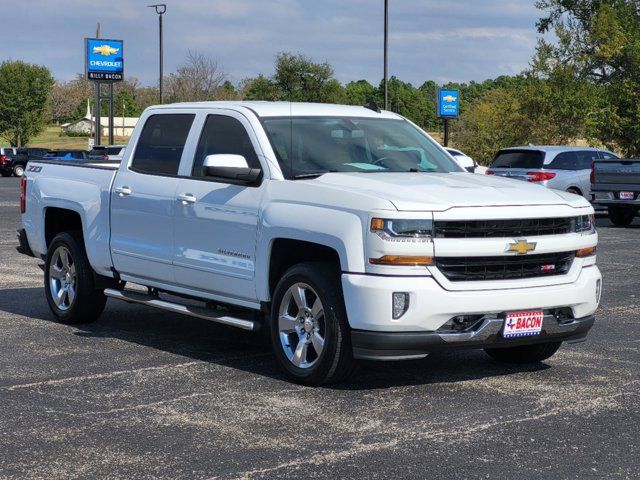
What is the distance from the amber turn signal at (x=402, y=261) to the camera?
6918 mm

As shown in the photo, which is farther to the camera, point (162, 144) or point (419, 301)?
point (162, 144)

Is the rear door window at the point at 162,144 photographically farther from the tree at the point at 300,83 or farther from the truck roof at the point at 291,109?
the tree at the point at 300,83

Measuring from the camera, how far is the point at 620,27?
45.4 meters

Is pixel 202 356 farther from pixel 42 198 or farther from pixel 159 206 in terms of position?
pixel 42 198

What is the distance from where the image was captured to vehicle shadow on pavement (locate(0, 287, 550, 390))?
7.87 m

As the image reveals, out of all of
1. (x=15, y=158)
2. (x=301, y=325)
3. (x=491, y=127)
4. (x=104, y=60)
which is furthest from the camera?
(x=104, y=60)

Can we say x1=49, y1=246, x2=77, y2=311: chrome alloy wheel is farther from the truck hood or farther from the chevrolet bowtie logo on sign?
the chevrolet bowtie logo on sign

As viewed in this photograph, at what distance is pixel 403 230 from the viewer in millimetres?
6926

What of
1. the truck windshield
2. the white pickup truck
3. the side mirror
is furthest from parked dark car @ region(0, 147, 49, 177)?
the side mirror

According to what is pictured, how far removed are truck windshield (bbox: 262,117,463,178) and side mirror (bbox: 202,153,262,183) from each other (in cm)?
24

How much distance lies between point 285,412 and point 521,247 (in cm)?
187

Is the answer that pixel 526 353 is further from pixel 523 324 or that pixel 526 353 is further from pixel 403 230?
pixel 403 230

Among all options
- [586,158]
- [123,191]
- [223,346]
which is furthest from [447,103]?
[223,346]

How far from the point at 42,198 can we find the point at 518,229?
5091mm
